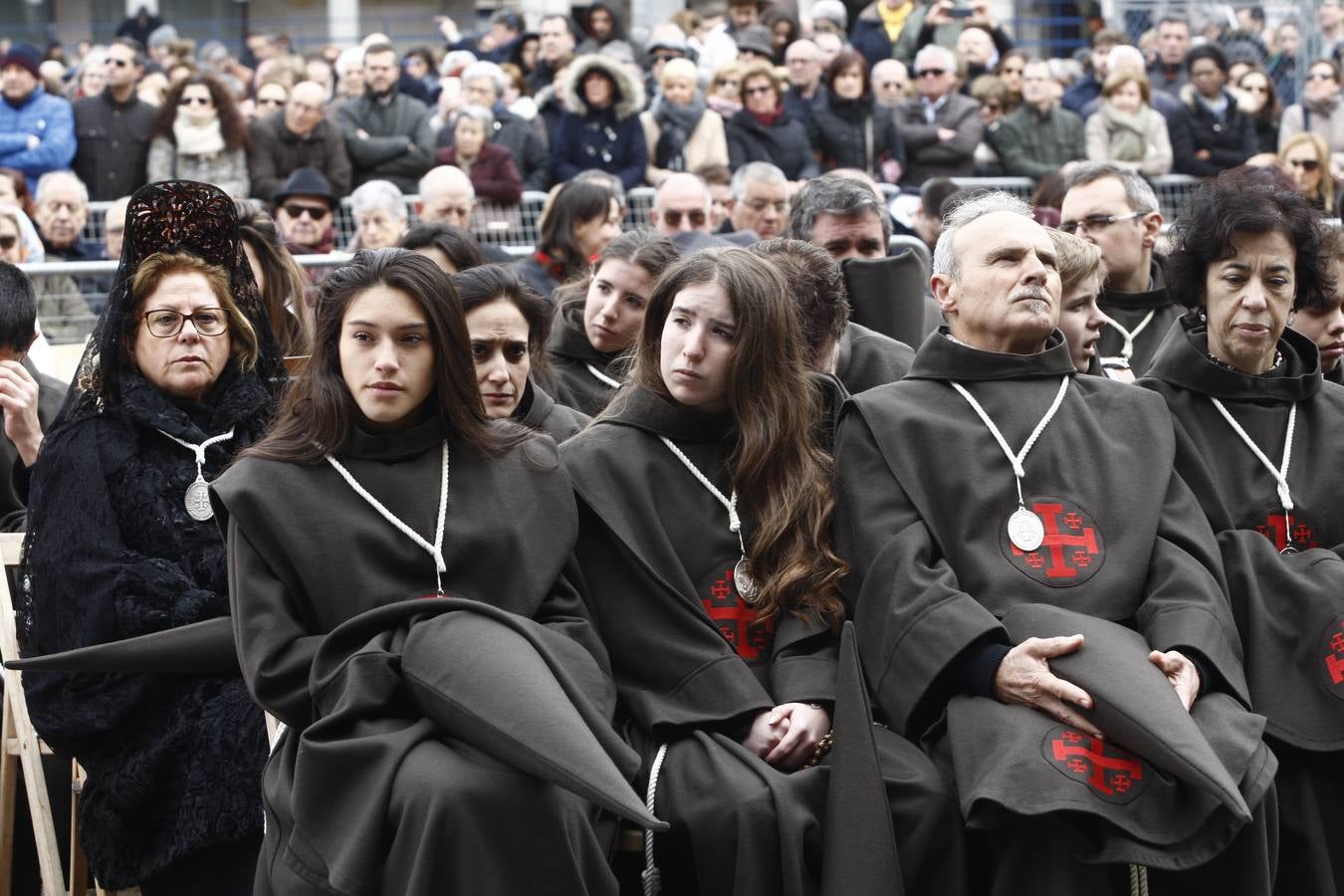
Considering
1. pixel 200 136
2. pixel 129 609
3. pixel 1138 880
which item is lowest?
pixel 1138 880

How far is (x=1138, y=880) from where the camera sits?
13.9 ft

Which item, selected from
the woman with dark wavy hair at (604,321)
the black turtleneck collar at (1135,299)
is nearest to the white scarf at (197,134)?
the woman with dark wavy hair at (604,321)

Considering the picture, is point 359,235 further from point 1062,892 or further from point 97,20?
point 97,20

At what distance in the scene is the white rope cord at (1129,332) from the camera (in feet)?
22.4

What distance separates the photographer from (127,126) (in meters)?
11.4

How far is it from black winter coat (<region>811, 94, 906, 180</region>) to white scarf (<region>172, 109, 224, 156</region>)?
3888 millimetres

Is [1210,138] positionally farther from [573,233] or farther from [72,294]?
[72,294]

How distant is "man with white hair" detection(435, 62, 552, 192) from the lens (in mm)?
11578

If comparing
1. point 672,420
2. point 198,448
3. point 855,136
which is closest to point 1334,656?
point 672,420

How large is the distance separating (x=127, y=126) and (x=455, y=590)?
783 cm

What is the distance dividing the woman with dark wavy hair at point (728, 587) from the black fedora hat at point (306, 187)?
5.35 m

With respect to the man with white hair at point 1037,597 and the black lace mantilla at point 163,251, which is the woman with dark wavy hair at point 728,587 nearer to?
the man with white hair at point 1037,597

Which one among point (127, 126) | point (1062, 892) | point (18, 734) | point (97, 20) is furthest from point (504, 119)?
point (97, 20)

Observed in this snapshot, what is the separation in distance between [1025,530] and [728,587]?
2.49ft
